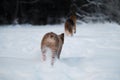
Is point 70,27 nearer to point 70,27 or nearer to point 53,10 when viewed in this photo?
point 70,27

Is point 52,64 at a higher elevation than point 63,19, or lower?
higher

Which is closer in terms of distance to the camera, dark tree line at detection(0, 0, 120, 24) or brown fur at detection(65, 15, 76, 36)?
brown fur at detection(65, 15, 76, 36)

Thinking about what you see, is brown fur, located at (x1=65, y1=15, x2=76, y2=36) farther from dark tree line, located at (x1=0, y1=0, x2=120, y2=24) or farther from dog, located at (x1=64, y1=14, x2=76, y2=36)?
dark tree line, located at (x1=0, y1=0, x2=120, y2=24)

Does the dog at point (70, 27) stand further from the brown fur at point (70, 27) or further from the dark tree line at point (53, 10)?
the dark tree line at point (53, 10)

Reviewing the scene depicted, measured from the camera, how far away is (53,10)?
858 inches

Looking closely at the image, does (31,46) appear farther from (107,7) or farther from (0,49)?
(107,7)

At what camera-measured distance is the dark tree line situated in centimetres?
2047

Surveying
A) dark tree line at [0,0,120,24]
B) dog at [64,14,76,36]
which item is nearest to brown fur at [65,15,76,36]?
dog at [64,14,76,36]

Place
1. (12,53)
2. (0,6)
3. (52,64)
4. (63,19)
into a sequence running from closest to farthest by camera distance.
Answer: (52,64), (12,53), (0,6), (63,19)

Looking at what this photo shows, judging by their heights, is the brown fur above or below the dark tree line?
above

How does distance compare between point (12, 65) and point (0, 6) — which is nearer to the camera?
point (12, 65)

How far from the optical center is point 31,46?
945 cm

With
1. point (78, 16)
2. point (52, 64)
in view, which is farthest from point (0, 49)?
point (78, 16)

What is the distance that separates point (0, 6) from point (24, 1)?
1772mm
